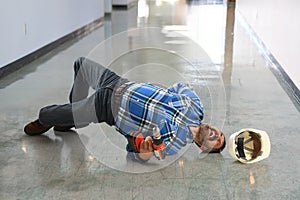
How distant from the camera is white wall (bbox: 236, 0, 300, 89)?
4.14m

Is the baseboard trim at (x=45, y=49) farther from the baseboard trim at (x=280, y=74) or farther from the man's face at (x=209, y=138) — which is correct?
the baseboard trim at (x=280, y=74)

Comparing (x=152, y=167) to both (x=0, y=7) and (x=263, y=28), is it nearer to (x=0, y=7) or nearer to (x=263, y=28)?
(x=0, y=7)

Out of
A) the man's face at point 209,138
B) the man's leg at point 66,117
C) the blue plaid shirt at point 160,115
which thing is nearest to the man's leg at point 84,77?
the man's leg at point 66,117

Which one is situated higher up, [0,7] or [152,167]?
[0,7]

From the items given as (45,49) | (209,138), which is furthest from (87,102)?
(45,49)

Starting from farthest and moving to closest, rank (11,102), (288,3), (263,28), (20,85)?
(263,28) < (288,3) < (20,85) < (11,102)

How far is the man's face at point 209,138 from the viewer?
2.52 metres

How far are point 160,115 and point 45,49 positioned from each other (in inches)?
145

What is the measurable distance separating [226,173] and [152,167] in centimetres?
41

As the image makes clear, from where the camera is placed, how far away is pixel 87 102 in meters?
2.65

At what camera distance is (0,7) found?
4.38m

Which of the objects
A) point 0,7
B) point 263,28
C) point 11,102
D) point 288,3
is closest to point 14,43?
point 0,7

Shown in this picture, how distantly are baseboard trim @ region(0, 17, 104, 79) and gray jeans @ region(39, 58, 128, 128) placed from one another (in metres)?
1.75

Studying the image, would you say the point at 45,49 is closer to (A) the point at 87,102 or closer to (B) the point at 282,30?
(B) the point at 282,30
